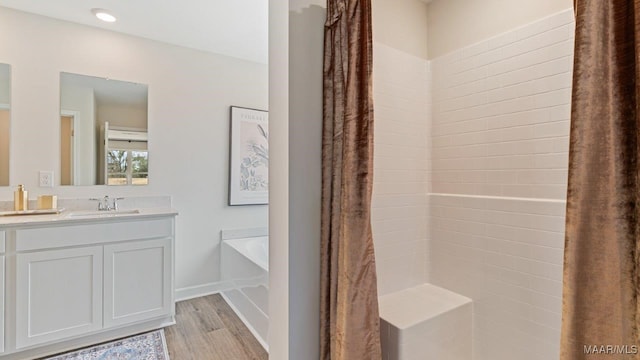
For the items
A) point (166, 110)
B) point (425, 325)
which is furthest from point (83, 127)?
point (425, 325)

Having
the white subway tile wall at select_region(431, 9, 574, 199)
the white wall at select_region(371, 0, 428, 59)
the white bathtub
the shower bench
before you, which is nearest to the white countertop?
the white bathtub

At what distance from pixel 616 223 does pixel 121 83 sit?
3.29 metres

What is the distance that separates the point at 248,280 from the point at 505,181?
1904 mm

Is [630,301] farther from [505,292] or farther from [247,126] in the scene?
[247,126]

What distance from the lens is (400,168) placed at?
1.85 metres

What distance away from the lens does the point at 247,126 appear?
3236 millimetres

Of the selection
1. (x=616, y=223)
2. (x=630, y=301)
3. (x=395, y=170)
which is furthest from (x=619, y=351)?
(x=395, y=170)

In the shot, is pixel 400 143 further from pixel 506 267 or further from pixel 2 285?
pixel 2 285

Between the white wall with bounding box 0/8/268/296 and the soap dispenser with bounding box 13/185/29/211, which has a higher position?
the white wall with bounding box 0/8/268/296

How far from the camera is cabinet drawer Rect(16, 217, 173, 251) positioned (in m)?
1.95

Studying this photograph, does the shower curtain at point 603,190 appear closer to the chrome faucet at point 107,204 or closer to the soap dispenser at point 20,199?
the chrome faucet at point 107,204

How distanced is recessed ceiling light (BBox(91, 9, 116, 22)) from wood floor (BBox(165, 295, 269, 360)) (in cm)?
249

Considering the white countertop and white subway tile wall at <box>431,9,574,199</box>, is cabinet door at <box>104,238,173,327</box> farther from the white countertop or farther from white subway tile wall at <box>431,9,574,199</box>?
white subway tile wall at <box>431,9,574,199</box>

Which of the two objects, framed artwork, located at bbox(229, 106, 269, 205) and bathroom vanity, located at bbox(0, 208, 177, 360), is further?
framed artwork, located at bbox(229, 106, 269, 205)
